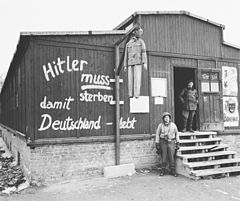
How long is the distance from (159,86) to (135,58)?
227cm

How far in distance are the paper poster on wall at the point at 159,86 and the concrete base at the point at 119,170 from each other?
8.55ft

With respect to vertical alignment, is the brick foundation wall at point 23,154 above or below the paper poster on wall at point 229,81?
below

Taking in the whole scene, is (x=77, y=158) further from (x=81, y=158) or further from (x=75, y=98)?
(x=75, y=98)

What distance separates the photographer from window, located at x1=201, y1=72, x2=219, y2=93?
10025mm

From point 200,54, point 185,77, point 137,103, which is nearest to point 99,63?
point 137,103

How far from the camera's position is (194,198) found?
19.3ft

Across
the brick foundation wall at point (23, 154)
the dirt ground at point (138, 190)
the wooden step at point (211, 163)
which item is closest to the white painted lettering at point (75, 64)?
the brick foundation wall at point (23, 154)

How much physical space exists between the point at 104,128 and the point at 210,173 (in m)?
3.34

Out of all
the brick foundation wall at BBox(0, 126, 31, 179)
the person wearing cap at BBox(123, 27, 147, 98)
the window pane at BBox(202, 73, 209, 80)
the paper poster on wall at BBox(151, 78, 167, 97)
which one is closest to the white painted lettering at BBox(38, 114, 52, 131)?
the brick foundation wall at BBox(0, 126, 31, 179)

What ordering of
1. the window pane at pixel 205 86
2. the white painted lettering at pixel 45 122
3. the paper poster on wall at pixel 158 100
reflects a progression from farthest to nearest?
1. the window pane at pixel 205 86
2. the paper poster on wall at pixel 158 100
3. the white painted lettering at pixel 45 122

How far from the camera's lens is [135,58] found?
7.25m

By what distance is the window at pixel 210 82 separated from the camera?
32.9ft

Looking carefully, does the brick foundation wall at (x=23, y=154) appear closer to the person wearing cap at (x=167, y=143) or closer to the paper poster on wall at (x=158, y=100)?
the person wearing cap at (x=167, y=143)

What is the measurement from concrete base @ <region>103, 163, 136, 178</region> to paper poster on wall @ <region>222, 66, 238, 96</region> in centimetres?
496
